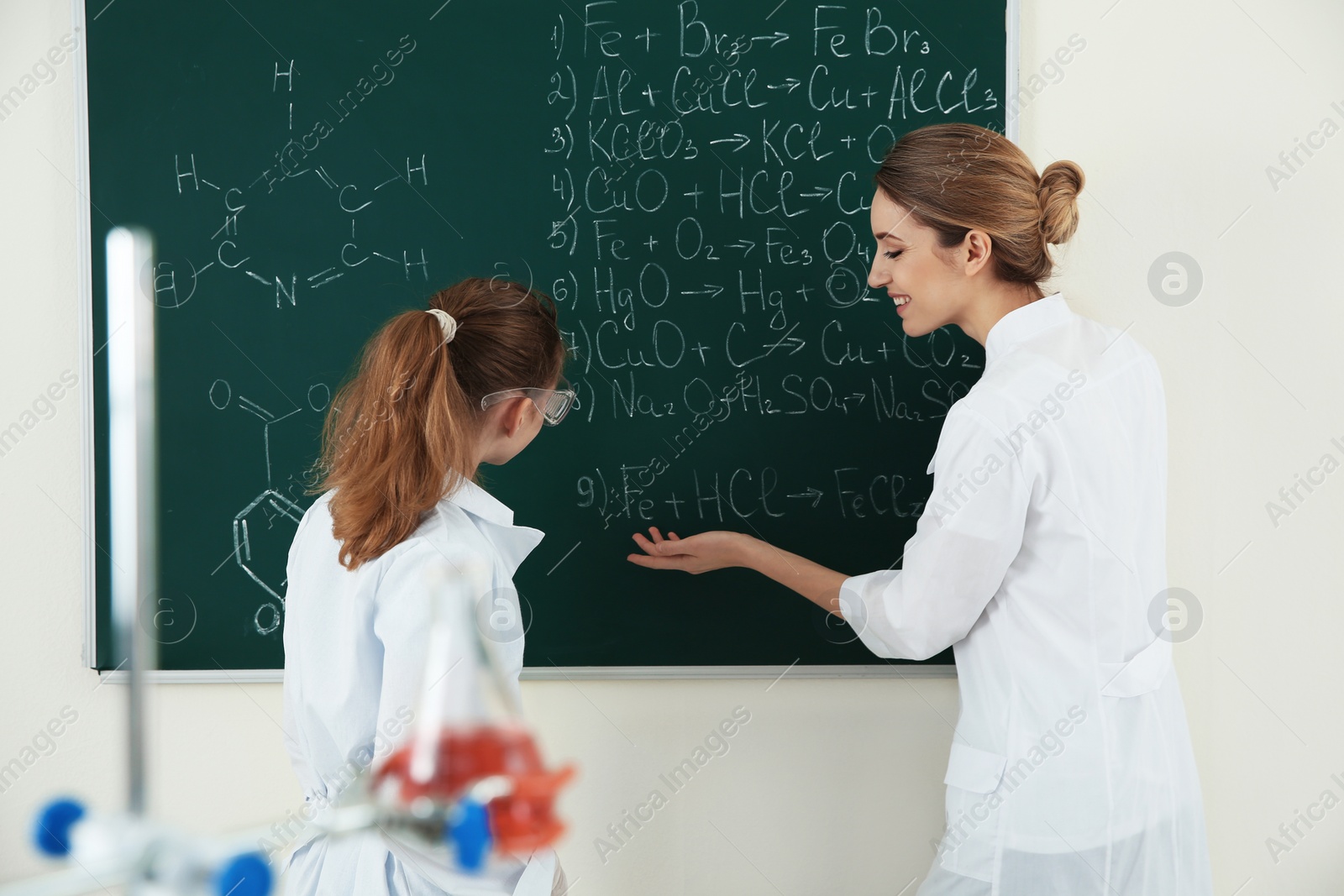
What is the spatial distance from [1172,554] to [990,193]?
1.10 meters

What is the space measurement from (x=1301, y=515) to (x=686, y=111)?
1711 millimetres

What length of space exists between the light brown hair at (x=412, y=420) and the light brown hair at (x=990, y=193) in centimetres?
73

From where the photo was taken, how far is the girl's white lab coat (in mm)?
1086

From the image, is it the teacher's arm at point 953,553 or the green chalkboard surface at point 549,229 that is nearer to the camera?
the teacher's arm at point 953,553

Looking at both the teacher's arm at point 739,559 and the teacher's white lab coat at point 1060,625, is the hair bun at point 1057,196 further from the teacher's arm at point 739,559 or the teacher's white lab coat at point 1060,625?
the teacher's arm at point 739,559

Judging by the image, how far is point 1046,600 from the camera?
1295 mm

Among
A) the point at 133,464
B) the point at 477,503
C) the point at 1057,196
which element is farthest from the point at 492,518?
the point at 1057,196

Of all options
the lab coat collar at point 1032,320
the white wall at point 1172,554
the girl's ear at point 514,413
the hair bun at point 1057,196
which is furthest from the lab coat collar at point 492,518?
the hair bun at point 1057,196

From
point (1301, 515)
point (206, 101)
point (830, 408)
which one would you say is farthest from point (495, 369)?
point (1301, 515)

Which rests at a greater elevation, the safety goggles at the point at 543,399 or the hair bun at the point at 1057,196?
the hair bun at the point at 1057,196

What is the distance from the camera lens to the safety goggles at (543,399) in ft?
4.35

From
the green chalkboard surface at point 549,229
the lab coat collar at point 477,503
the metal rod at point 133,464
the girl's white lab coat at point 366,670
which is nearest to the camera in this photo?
the metal rod at point 133,464

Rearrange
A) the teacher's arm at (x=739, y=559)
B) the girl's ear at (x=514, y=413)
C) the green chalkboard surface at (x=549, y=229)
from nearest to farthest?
the girl's ear at (x=514, y=413) < the teacher's arm at (x=739, y=559) < the green chalkboard surface at (x=549, y=229)

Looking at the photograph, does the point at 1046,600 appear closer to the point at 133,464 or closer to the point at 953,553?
the point at 953,553
